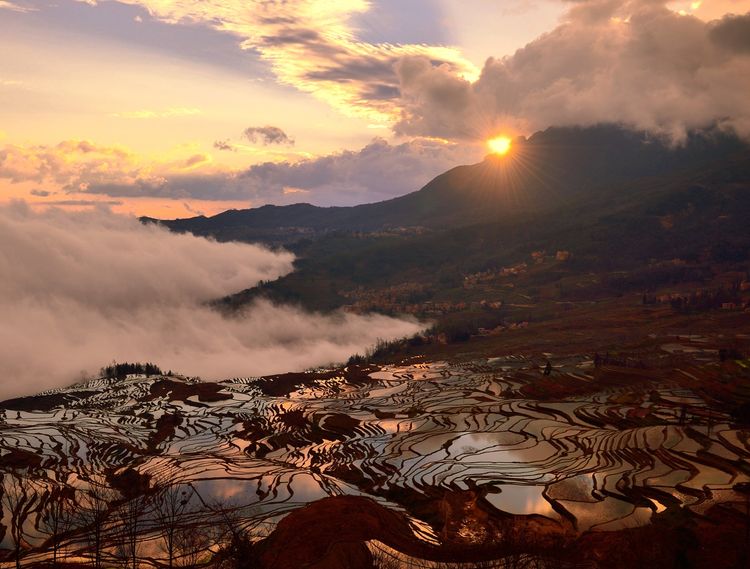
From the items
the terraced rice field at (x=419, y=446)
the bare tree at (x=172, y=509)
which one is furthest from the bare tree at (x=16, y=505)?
the bare tree at (x=172, y=509)

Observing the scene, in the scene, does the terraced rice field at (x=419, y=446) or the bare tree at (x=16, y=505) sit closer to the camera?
the bare tree at (x=16, y=505)

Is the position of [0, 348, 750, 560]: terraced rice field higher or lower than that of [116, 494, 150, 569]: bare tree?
lower

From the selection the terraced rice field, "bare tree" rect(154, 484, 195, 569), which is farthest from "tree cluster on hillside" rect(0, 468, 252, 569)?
the terraced rice field

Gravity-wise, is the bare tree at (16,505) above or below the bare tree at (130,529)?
below

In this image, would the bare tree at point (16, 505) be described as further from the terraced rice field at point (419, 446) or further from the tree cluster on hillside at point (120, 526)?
the terraced rice field at point (419, 446)

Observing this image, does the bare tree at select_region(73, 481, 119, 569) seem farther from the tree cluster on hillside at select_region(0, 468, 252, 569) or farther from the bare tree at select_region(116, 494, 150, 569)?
the bare tree at select_region(116, 494, 150, 569)

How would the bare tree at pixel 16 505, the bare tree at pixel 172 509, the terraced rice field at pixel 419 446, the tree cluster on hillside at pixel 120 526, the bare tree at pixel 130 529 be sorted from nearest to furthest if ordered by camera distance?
the bare tree at pixel 130 529, the tree cluster on hillside at pixel 120 526, the bare tree at pixel 172 509, the bare tree at pixel 16 505, the terraced rice field at pixel 419 446

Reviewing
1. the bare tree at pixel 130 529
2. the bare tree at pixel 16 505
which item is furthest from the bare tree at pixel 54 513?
the bare tree at pixel 130 529

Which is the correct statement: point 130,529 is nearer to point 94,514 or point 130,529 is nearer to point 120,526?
point 120,526

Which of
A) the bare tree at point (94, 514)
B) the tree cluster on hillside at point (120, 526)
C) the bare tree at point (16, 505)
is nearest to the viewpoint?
the tree cluster on hillside at point (120, 526)

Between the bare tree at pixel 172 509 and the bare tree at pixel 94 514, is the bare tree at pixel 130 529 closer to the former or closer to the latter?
the bare tree at pixel 94 514

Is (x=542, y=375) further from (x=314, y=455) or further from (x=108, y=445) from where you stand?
(x=108, y=445)
